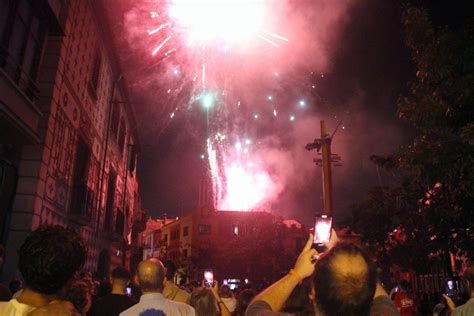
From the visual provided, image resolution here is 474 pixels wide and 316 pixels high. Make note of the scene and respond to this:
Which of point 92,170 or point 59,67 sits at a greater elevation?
point 59,67

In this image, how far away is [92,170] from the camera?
17812 mm

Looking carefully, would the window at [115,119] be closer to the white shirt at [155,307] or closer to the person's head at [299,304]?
the white shirt at [155,307]

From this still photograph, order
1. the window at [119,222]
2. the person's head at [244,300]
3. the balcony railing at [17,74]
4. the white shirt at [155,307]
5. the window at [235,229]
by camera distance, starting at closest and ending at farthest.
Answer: the white shirt at [155,307]
the person's head at [244,300]
the balcony railing at [17,74]
the window at [119,222]
the window at [235,229]

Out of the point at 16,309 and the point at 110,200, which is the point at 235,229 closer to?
the point at 110,200

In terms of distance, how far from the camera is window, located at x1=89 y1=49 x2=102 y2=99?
16938 mm

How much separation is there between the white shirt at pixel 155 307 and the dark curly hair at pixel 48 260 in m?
1.40

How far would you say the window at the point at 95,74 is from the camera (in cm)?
1694

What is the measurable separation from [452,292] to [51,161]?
16.9m

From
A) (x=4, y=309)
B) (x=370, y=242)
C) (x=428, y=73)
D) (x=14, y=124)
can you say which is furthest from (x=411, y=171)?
(x=370, y=242)

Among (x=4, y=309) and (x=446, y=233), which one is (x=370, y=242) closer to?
(x=446, y=233)

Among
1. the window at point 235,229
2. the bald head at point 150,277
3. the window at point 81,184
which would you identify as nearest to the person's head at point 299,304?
the bald head at point 150,277

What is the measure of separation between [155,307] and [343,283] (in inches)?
96.5

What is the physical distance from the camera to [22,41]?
10.1 metres

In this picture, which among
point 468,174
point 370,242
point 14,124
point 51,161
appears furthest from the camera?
point 370,242
